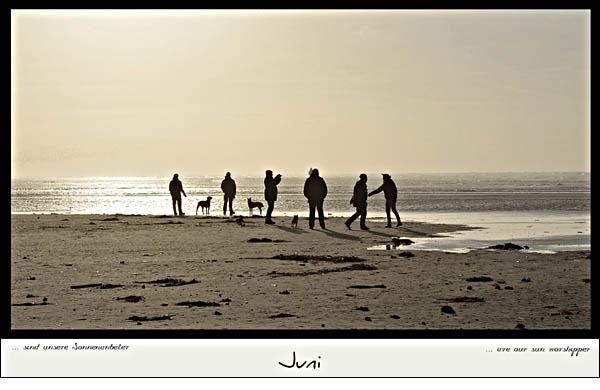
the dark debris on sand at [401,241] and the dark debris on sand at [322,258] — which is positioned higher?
the dark debris on sand at [401,241]

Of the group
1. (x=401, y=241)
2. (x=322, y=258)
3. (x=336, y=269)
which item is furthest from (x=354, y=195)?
(x=336, y=269)

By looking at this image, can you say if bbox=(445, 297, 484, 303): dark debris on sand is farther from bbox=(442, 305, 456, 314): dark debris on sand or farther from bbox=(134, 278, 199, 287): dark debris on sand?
bbox=(134, 278, 199, 287): dark debris on sand

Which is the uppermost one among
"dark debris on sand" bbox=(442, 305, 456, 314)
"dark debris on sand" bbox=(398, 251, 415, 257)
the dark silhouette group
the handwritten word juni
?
the dark silhouette group

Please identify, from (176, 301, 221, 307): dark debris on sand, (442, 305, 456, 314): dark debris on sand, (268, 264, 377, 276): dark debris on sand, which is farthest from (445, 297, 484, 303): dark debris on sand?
(268, 264, 377, 276): dark debris on sand

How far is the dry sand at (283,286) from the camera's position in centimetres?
1012

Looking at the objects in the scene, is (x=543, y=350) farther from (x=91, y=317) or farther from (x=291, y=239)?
(x=291, y=239)

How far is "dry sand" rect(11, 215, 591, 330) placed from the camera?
10.1 m

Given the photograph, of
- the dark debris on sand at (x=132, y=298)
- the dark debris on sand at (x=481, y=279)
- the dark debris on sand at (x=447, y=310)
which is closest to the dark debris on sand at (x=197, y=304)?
the dark debris on sand at (x=132, y=298)

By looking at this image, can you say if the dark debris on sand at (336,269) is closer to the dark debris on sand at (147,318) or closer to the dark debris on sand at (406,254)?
the dark debris on sand at (406,254)

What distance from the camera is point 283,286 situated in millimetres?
13195
